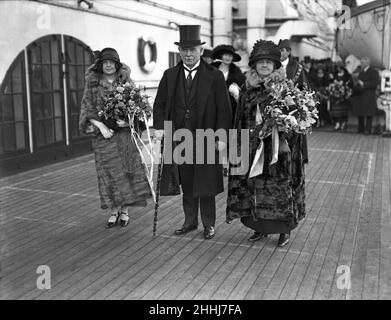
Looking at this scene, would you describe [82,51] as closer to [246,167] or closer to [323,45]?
[246,167]

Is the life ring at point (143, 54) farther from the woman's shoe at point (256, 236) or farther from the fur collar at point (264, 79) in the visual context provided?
the woman's shoe at point (256, 236)

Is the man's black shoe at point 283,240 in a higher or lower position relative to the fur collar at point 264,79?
lower

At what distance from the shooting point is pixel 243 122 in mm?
4980

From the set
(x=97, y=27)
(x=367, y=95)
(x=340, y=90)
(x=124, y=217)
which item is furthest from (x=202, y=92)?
(x=340, y=90)

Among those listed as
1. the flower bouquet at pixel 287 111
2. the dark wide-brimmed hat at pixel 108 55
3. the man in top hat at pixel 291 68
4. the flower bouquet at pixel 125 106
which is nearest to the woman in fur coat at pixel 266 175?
the flower bouquet at pixel 287 111

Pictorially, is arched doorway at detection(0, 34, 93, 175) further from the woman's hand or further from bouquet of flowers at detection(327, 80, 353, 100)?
bouquet of flowers at detection(327, 80, 353, 100)

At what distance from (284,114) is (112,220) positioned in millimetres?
A: 2311

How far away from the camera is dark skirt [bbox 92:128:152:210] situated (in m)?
5.58

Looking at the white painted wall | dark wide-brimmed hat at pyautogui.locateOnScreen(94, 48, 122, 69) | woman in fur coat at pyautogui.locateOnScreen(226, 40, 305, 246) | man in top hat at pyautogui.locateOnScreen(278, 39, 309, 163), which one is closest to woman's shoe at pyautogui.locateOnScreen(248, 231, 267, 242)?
woman in fur coat at pyautogui.locateOnScreen(226, 40, 305, 246)

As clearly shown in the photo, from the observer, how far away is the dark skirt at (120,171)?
5582 mm

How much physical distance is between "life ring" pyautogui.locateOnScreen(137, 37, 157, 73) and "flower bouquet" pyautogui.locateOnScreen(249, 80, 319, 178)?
8113 mm

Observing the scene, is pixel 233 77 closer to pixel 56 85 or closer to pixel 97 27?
pixel 56 85

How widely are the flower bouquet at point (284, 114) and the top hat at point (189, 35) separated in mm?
862

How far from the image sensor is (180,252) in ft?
16.2
